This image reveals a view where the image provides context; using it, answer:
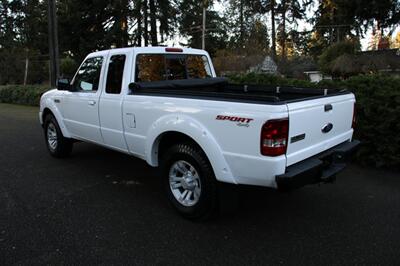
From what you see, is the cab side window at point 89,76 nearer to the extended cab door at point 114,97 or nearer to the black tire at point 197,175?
the extended cab door at point 114,97

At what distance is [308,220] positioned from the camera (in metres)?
3.95

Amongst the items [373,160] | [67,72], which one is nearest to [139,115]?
[373,160]

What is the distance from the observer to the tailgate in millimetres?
3236

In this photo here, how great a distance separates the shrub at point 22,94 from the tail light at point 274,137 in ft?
50.4

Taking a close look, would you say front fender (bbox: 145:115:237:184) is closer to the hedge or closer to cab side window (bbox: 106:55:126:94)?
cab side window (bbox: 106:55:126:94)

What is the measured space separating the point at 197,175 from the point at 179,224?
0.57 metres

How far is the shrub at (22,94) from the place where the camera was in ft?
55.2

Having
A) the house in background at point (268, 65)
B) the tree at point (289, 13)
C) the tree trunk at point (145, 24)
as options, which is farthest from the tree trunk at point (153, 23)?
the tree at point (289, 13)

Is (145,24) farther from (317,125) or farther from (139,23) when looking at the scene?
(317,125)

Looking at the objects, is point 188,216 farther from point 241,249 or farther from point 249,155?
point 249,155

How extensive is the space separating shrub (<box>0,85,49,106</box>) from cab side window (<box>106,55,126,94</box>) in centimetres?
1291

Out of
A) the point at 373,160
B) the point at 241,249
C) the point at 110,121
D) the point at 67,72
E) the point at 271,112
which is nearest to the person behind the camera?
the point at 271,112

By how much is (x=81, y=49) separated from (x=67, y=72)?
196 inches

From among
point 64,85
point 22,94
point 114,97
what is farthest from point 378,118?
point 22,94
